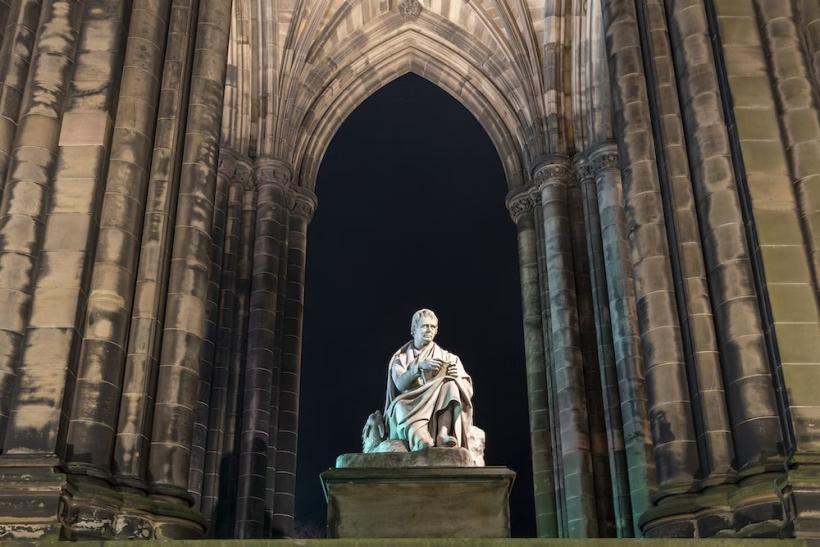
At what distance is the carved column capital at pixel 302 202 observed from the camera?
805 inches

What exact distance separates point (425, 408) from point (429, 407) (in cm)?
5

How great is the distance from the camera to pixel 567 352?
18.1 meters

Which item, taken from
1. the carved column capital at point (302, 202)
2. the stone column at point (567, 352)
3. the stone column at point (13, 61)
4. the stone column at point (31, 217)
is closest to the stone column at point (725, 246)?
the stone column at point (31, 217)

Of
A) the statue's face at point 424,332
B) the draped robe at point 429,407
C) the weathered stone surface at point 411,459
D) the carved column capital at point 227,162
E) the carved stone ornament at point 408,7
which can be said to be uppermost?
the carved stone ornament at point 408,7

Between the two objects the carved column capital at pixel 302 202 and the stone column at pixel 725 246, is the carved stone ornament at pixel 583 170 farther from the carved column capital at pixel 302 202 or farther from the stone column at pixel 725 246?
the stone column at pixel 725 246

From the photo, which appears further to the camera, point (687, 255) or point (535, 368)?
point (535, 368)

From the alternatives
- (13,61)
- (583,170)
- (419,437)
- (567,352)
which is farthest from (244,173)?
(419,437)

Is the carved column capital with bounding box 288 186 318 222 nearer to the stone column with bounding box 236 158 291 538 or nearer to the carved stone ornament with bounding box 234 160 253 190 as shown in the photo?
the stone column with bounding box 236 158 291 538

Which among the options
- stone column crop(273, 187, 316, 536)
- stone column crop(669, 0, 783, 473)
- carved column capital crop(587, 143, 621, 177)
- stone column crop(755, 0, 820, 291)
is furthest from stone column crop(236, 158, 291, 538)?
stone column crop(755, 0, 820, 291)

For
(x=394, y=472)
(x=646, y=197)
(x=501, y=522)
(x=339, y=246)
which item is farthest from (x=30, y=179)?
(x=339, y=246)

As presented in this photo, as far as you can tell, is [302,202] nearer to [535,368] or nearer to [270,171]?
[270,171]

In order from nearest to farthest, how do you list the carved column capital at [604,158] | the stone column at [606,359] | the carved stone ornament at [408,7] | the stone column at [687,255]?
the stone column at [687,255] < the stone column at [606,359] < the carved column capital at [604,158] < the carved stone ornament at [408,7]

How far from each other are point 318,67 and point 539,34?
16.2ft

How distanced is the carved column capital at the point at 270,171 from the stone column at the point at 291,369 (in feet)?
1.98
